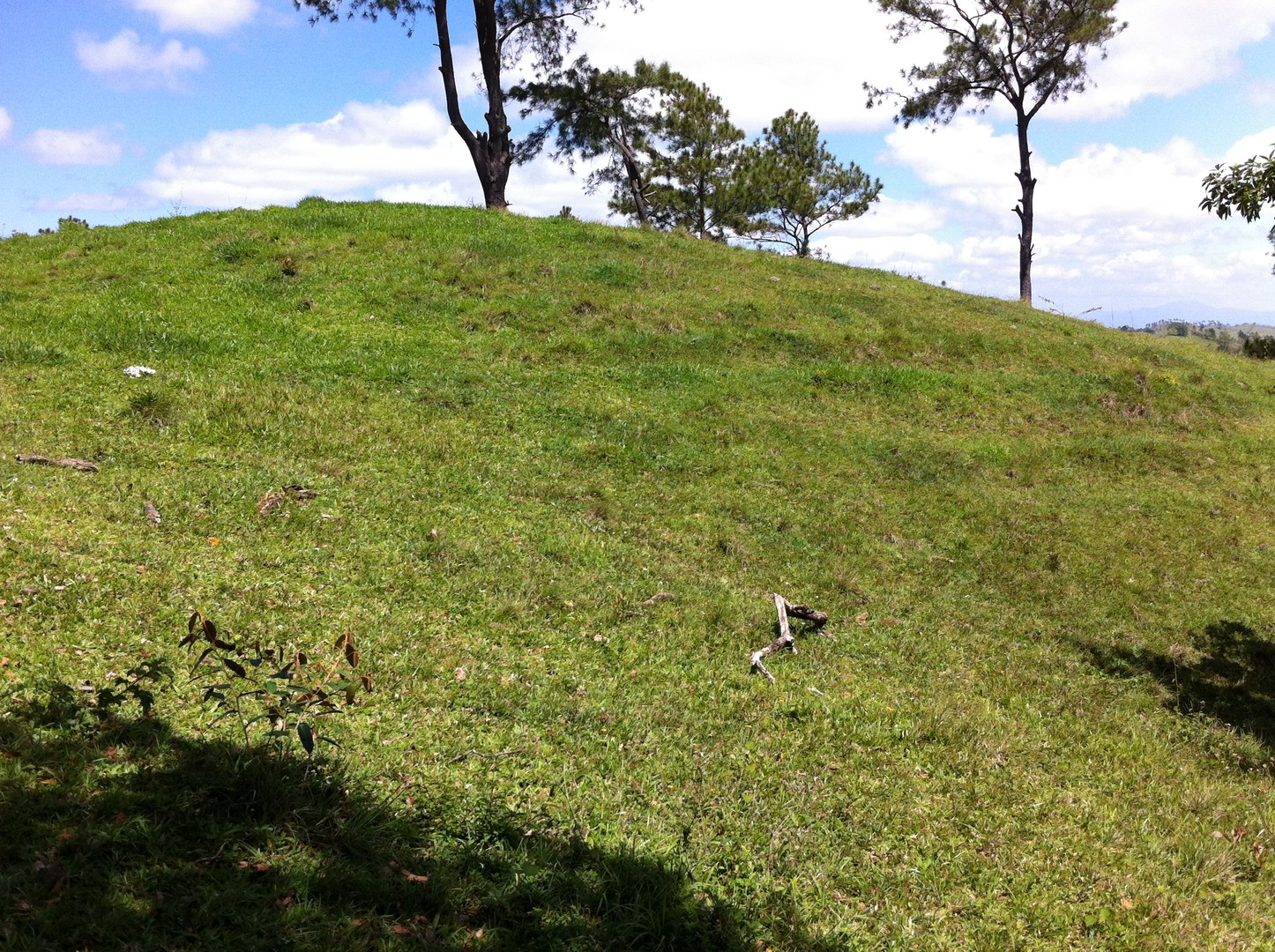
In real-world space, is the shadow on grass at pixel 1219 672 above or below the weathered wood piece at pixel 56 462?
below

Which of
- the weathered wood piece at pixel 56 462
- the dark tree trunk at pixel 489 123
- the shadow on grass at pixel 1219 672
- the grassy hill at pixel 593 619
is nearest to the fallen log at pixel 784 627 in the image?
the grassy hill at pixel 593 619

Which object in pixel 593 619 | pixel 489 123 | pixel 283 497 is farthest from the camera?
pixel 489 123

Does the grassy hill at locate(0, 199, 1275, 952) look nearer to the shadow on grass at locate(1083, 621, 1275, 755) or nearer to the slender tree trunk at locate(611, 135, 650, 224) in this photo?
the shadow on grass at locate(1083, 621, 1275, 755)

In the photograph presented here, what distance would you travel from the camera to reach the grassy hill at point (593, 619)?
4840mm

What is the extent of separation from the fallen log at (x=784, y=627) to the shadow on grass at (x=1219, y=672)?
410cm

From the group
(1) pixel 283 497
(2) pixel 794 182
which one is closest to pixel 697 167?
(2) pixel 794 182

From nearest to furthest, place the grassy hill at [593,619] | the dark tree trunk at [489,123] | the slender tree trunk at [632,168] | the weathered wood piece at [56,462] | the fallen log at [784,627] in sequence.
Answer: the grassy hill at [593,619]
the fallen log at [784,627]
the weathered wood piece at [56,462]
the dark tree trunk at [489,123]
the slender tree trunk at [632,168]

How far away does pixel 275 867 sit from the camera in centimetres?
441

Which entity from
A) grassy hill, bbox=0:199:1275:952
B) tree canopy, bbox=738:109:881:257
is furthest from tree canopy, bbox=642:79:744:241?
grassy hill, bbox=0:199:1275:952

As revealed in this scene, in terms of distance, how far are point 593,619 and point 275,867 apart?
4.75m

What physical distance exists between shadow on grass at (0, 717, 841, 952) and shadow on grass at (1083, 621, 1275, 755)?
7587mm

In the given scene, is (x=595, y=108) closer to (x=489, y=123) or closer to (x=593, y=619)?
(x=489, y=123)

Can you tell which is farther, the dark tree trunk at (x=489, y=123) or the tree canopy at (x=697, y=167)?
the tree canopy at (x=697, y=167)

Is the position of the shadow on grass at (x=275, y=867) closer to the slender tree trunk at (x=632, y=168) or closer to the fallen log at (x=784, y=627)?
the fallen log at (x=784, y=627)
